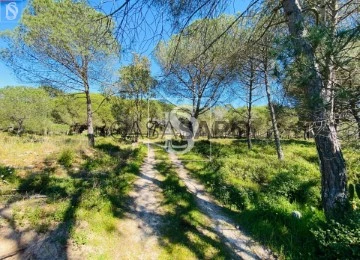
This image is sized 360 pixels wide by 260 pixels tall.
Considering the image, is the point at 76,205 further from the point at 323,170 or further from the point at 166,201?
the point at 323,170

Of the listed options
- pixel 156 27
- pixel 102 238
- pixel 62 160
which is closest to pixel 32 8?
pixel 62 160

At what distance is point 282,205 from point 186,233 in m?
3.34

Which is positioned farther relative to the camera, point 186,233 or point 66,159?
point 66,159

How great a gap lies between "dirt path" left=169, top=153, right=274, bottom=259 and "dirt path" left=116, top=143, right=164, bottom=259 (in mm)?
1338

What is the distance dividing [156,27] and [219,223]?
4924mm

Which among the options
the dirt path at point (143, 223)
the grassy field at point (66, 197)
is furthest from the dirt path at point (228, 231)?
the grassy field at point (66, 197)

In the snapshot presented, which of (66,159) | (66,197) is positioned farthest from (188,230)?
(66,159)

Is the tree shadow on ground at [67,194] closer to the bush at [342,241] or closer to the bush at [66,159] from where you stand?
the bush at [66,159]

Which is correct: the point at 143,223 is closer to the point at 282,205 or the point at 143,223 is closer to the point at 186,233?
the point at 186,233

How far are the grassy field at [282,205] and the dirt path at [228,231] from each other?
28cm

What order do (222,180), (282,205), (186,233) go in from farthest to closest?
(222,180) → (282,205) → (186,233)

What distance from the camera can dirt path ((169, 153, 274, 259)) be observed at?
4.82 m

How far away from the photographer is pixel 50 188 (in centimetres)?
649

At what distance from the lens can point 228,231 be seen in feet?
18.3
